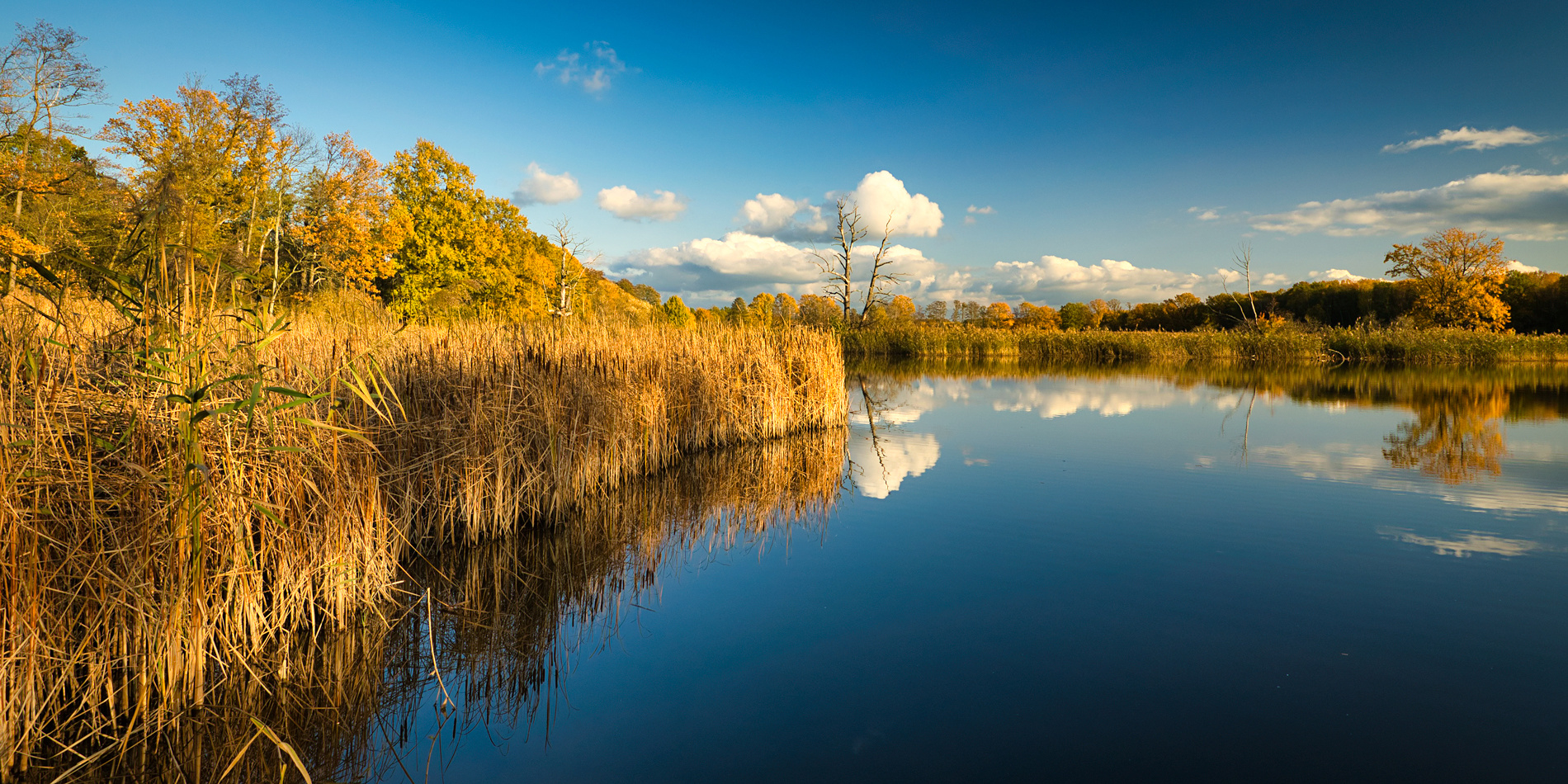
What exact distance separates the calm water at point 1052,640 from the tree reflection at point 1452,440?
0.25 m

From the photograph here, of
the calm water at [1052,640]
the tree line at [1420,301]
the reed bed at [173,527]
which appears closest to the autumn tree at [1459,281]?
the tree line at [1420,301]

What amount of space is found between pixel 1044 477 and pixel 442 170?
113 ft

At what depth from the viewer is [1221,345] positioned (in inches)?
1209

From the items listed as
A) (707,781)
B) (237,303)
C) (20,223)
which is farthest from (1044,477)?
(20,223)

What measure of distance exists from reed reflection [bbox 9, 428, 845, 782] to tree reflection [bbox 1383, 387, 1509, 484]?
25.8 feet

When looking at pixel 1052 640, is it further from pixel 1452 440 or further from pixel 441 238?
pixel 441 238

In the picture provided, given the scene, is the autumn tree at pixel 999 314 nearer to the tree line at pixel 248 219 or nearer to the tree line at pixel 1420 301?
the tree line at pixel 1420 301

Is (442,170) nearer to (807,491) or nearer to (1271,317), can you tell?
(807,491)

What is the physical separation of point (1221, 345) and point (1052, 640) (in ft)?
109

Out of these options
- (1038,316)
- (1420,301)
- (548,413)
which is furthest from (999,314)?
(548,413)

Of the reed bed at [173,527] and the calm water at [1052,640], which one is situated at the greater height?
the reed bed at [173,527]

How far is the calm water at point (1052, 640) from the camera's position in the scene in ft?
8.60

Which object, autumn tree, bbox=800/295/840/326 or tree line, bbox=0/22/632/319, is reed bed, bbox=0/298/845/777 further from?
autumn tree, bbox=800/295/840/326

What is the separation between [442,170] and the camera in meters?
32.8
